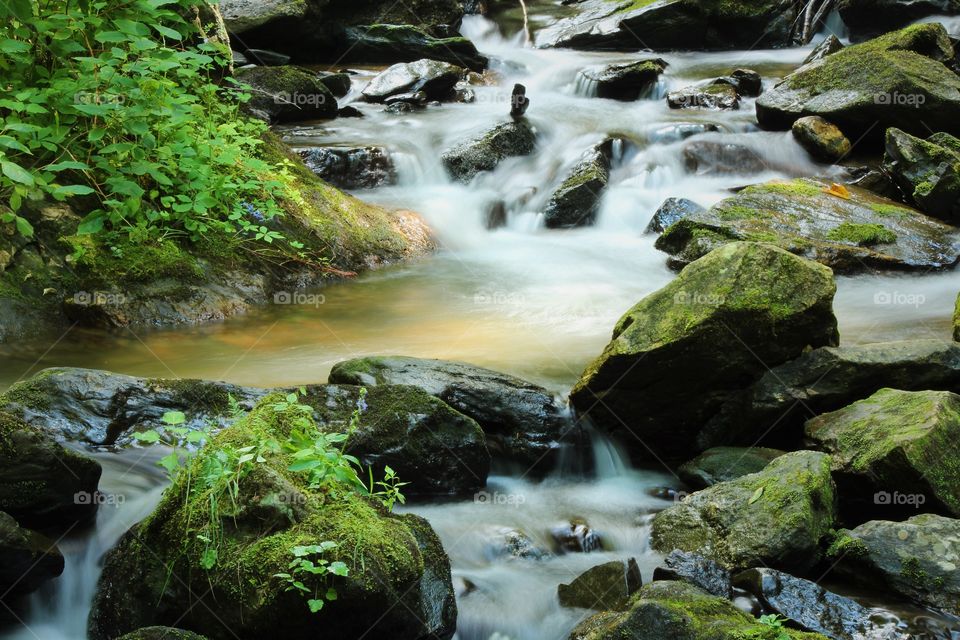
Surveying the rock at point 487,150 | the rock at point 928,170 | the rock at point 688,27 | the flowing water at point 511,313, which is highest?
the rock at point 688,27

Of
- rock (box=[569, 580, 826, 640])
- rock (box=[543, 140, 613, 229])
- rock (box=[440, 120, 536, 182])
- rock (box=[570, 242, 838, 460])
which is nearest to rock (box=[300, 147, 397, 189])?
rock (box=[440, 120, 536, 182])

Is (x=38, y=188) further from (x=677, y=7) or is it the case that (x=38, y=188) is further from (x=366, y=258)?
(x=677, y=7)

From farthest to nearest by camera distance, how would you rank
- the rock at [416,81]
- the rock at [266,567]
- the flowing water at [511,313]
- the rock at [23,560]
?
the rock at [416,81] → the flowing water at [511,313] → the rock at [23,560] → the rock at [266,567]

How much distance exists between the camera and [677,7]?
52.9ft

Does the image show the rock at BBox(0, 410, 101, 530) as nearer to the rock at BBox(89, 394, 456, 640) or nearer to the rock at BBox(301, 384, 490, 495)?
the rock at BBox(89, 394, 456, 640)

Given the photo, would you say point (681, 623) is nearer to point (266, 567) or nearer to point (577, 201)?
point (266, 567)

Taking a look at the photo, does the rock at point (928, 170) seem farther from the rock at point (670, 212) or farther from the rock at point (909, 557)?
the rock at point (909, 557)

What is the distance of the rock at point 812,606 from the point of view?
12.1ft

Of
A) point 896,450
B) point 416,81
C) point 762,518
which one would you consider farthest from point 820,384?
point 416,81

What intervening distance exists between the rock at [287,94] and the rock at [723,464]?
7.89 meters

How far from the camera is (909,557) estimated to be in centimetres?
402

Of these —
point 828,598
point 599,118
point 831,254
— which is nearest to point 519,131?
point 599,118

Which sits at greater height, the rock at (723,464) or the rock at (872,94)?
the rock at (872,94)

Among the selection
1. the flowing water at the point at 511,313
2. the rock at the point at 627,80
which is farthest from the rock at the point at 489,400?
the rock at the point at 627,80
